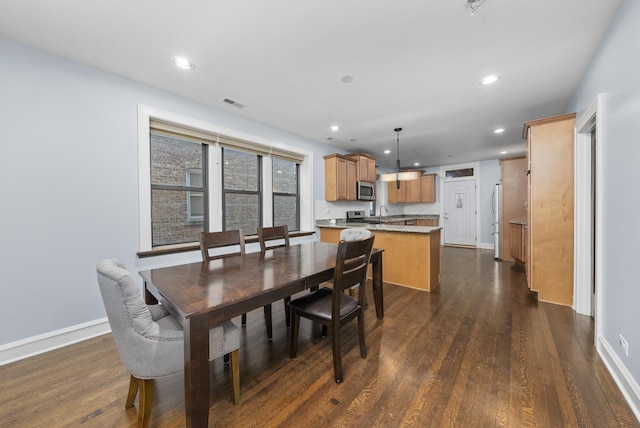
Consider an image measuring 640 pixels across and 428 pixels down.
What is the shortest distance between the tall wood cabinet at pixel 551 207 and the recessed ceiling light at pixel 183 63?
3708mm

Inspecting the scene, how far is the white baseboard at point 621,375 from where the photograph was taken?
1368 mm

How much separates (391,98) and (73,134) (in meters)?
3.18

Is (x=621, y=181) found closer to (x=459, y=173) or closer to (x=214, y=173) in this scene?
(x=214, y=173)

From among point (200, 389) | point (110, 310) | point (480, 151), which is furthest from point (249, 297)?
point (480, 151)

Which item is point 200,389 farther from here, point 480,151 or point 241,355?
point 480,151

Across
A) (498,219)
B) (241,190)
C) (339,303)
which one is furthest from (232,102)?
(498,219)

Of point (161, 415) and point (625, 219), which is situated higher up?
point (625, 219)

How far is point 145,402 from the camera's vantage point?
1221 millimetres

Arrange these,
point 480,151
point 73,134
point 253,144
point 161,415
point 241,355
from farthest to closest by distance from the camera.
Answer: point 480,151
point 253,144
point 73,134
point 241,355
point 161,415

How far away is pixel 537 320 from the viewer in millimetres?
2447

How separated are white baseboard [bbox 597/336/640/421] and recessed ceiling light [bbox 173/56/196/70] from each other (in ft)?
12.6

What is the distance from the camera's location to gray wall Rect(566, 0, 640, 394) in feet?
4.68

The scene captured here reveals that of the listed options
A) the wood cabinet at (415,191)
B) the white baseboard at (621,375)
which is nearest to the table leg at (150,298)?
the white baseboard at (621,375)

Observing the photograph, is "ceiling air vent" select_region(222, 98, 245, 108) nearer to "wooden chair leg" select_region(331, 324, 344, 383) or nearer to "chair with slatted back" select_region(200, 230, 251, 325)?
"chair with slatted back" select_region(200, 230, 251, 325)
